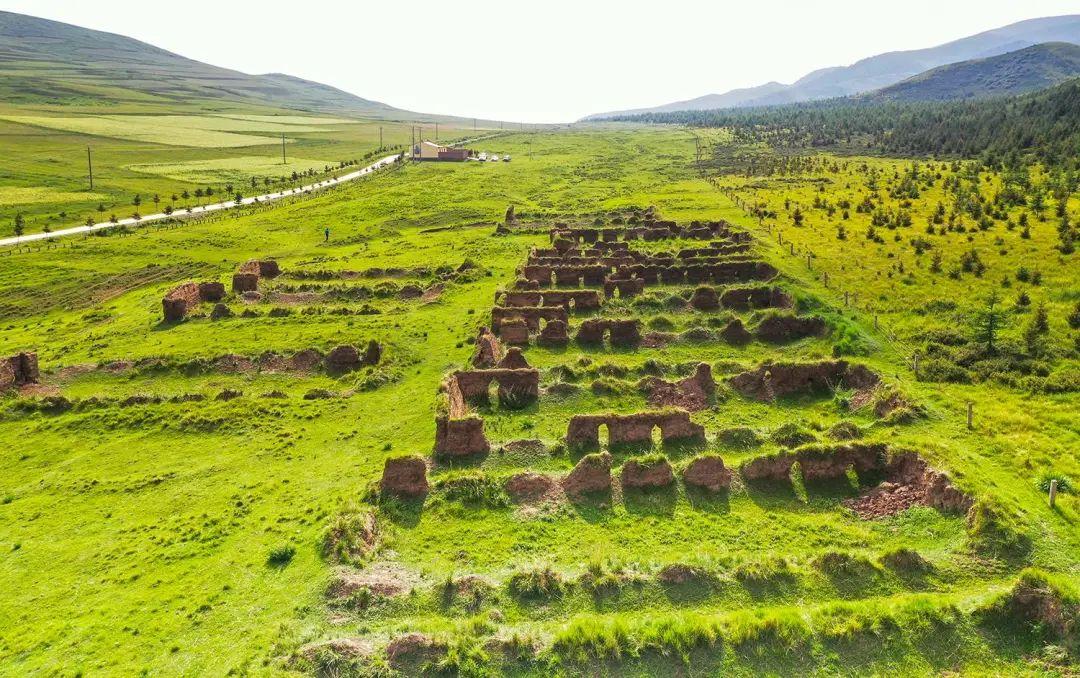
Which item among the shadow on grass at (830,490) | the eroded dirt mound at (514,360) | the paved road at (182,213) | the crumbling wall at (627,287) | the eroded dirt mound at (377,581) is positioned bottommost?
the eroded dirt mound at (377,581)

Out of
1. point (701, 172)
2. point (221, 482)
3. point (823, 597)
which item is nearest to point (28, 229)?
point (221, 482)

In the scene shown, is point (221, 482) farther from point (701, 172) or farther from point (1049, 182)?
point (701, 172)

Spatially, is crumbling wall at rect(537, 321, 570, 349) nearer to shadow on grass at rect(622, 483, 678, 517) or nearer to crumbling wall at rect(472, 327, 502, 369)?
crumbling wall at rect(472, 327, 502, 369)

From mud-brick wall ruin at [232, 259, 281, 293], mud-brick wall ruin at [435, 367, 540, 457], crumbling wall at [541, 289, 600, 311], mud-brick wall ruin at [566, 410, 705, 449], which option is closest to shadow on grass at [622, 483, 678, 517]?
mud-brick wall ruin at [566, 410, 705, 449]

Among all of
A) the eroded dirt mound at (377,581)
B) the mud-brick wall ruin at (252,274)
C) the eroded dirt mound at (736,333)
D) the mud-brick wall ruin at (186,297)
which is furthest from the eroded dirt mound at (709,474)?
the mud-brick wall ruin at (252,274)

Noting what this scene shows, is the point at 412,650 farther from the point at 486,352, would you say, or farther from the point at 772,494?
the point at 486,352

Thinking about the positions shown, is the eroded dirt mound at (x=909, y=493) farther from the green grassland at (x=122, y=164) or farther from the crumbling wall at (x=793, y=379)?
the green grassland at (x=122, y=164)
